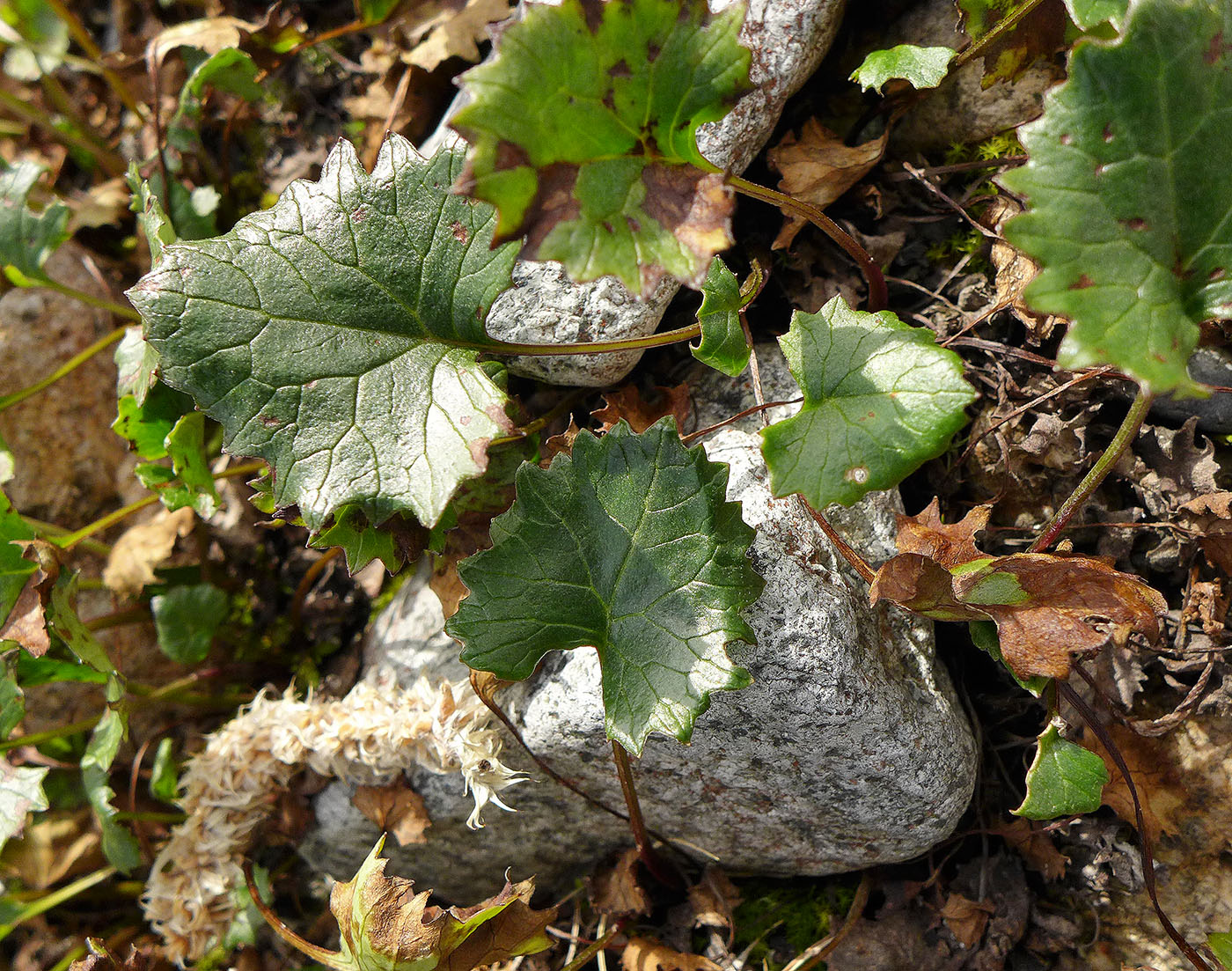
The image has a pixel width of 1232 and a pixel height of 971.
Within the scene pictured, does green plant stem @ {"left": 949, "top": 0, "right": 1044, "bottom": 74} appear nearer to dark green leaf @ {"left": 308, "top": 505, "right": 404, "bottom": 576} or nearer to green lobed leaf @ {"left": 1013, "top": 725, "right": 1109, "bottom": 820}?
green lobed leaf @ {"left": 1013, "top": 725, "right": 1109, "bottom": 820}

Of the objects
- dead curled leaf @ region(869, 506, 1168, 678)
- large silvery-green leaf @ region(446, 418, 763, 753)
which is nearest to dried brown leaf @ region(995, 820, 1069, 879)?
dead curled leaf @ region(869, 506, 1168, 678)

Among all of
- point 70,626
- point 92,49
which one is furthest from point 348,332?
point 92,49

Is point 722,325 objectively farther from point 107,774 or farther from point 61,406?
point 61,406

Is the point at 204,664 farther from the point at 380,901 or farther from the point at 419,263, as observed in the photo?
the point at 419,263

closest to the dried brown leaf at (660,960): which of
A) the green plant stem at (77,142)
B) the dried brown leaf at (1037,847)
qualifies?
the dried brown leaf at (1037,847)

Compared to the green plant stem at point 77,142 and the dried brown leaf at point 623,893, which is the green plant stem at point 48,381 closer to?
the green plant stem at point 77,142

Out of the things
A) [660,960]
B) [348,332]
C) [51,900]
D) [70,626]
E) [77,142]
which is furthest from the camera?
[77,142]
